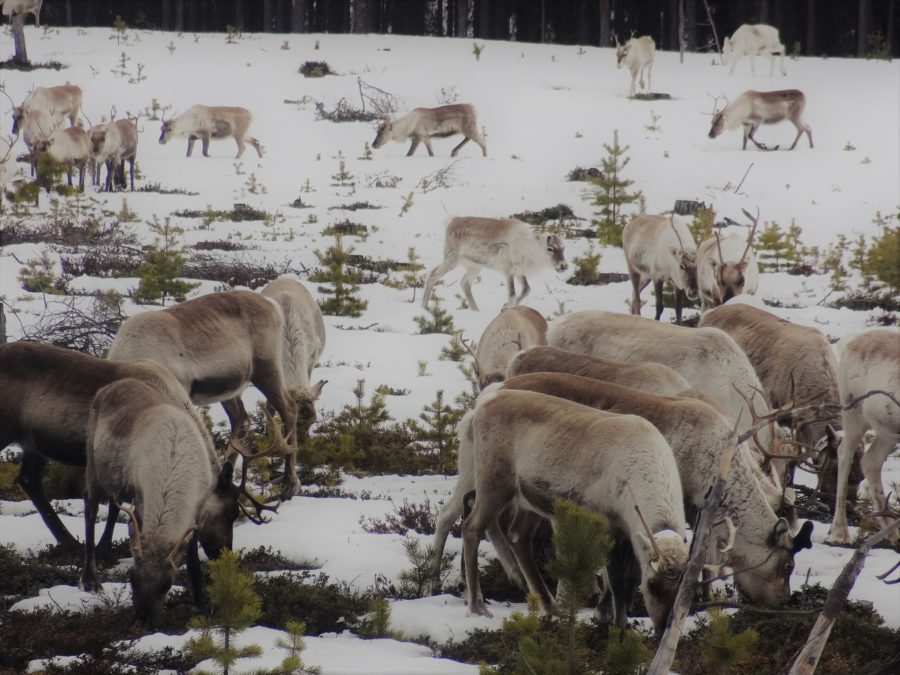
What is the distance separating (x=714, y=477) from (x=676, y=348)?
6.79ft

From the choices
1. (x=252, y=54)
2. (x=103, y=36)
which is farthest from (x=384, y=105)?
(x=103, y=36)

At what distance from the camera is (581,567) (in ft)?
12.0

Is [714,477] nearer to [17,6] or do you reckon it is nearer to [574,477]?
[574,477]

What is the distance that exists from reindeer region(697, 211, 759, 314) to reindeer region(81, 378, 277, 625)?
6120 millimetres

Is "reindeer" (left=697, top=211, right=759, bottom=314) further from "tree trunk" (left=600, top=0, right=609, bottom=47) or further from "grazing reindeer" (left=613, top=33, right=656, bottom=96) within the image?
"tree trunk" (left=600, top=0, right=609, bottom=47)

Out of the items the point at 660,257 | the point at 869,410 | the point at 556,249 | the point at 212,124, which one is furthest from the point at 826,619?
the point at 212,124

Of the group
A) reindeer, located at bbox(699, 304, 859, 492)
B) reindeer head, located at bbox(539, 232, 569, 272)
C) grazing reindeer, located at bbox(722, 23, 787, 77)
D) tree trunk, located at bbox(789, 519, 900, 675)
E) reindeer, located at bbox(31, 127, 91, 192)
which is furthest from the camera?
grazing reindeer, located at bbox(722, 23, 787, 77)

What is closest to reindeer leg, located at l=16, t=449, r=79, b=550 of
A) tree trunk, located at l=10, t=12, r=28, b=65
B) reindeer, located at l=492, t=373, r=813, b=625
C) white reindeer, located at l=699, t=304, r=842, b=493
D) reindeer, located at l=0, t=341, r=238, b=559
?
reindeer, located at l=0, t=341, r=238, b=559

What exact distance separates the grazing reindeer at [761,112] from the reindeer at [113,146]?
11.7m

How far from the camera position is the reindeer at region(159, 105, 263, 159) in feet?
73.4

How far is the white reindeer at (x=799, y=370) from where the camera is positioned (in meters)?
7.58

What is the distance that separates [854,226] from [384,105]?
40.1ft

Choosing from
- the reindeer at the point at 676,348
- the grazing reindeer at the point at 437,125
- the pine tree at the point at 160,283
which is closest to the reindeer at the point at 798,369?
the reindeer at the point at 676,348

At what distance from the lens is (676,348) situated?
7.52m
